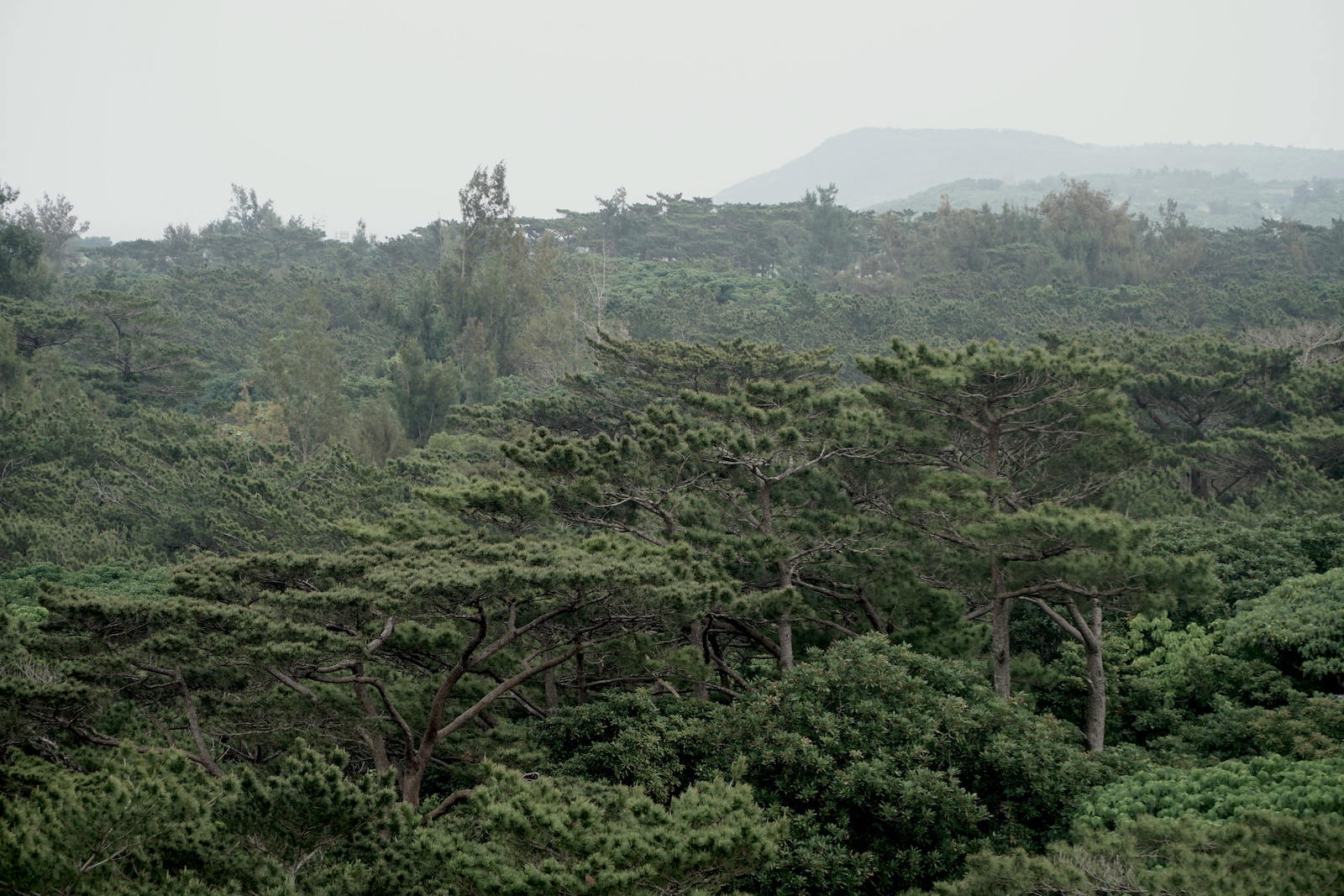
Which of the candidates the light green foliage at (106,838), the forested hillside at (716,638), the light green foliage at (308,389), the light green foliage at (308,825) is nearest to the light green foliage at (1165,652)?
the forested hillside at (716,638)

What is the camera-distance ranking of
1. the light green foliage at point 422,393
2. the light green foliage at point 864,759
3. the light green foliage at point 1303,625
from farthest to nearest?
1. the light green foliage at point 422,393
2. the light green foliage at point 1303,625
3. the light green foliage at point 864,759

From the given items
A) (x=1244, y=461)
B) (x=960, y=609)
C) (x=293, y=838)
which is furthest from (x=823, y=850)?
(x=1244, y=461)

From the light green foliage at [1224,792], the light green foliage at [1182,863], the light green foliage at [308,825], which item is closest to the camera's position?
the light green foliage at [1182,863]

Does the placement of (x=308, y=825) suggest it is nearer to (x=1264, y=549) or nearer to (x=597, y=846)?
(x=597, y=846)

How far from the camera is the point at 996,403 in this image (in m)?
13.0

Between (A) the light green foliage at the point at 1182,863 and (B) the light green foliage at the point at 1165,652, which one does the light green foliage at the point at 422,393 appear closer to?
(B) the light green foliage at the point at 1165,652

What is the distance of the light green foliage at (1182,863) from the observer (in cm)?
629

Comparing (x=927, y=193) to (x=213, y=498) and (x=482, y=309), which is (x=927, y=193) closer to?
(x=482, y=309)

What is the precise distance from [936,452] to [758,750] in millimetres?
5670

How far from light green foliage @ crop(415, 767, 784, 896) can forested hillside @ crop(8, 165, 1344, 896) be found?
0.04m

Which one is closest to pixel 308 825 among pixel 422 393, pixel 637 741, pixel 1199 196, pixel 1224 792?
pixel 637 741

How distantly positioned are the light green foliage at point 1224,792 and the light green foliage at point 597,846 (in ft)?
10.4

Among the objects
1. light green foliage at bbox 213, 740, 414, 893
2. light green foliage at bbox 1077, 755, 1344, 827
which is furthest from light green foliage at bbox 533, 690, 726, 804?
light green foliage at bbox 1077, 755, 1344, 827

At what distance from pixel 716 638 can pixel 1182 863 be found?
7.70 m
